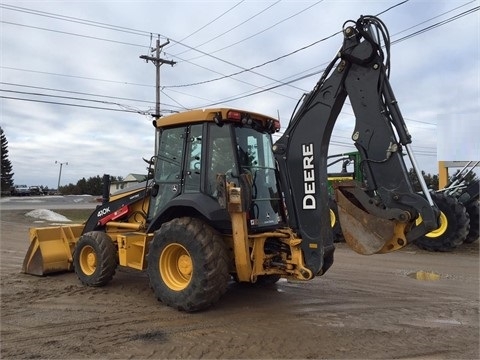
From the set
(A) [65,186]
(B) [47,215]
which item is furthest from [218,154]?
(A) [65,186]

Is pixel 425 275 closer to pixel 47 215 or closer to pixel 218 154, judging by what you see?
pixel 218 154

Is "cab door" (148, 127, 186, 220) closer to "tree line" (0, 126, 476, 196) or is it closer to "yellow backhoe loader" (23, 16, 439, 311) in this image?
"yellow backhoe loader" (23, 16, 439, 311)

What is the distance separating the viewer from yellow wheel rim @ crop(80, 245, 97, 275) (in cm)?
703

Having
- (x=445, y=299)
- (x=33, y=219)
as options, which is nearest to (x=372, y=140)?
(x=445, y=299)

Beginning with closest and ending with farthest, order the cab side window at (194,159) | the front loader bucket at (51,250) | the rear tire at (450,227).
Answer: the cab side window at (194,159) → the front loader bucket at (51,250) → the rear tire at (450,227)

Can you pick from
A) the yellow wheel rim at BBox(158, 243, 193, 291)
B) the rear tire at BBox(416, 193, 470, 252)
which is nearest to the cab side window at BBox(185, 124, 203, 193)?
the yellow wheel rim at BBox(158, 243, 193, 291)

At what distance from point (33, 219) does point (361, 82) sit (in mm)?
22724

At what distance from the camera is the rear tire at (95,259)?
6754mm

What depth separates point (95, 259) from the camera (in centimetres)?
693

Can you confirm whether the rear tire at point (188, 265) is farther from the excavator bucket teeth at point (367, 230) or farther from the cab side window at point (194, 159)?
the excavator bucket teeth at point (367, 230)

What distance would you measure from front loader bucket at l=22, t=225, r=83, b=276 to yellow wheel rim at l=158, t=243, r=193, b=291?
3055 millimetres

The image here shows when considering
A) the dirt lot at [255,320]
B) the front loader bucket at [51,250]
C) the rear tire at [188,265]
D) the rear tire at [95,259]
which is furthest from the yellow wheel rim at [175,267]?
the front loader bucket at [51,250]

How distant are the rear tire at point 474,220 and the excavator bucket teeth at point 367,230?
8582mm

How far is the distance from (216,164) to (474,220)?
926cm
